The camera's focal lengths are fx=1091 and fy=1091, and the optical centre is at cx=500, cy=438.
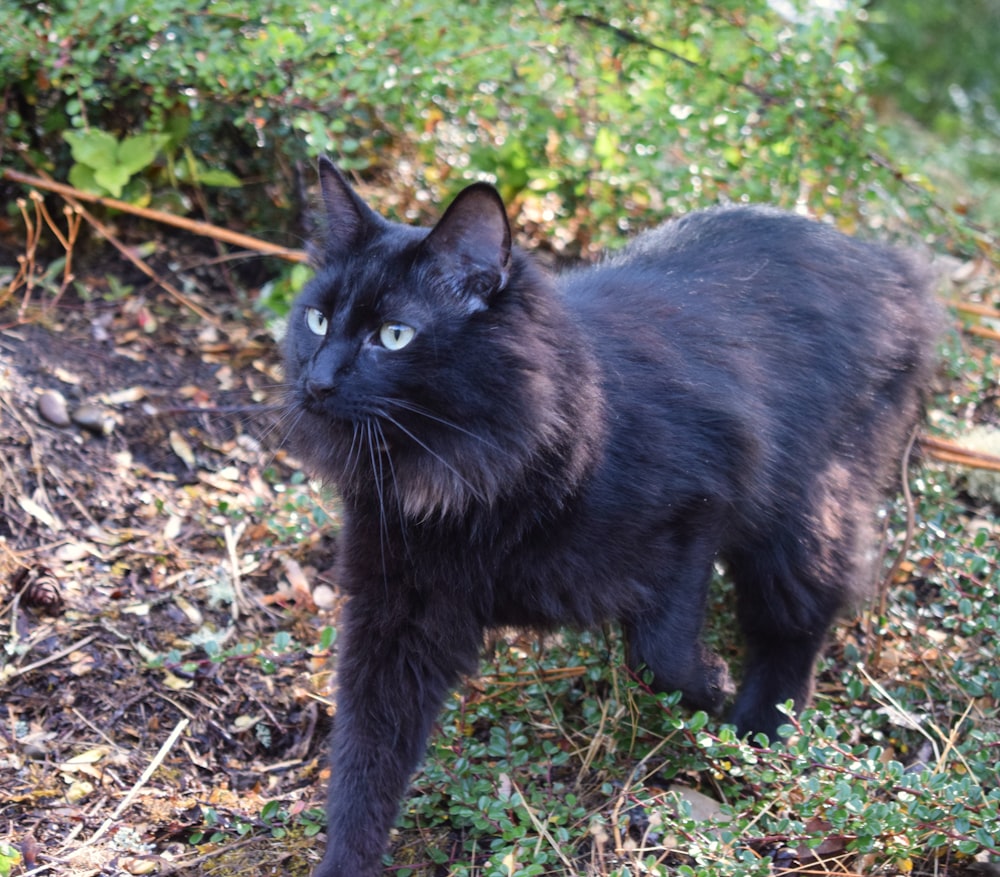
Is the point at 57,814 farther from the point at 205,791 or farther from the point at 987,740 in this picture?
the point at 987,740

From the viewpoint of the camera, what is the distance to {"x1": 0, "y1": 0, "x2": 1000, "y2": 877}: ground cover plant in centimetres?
257

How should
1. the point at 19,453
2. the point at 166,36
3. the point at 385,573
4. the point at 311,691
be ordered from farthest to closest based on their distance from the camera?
the point at 166,36
the point at 19,453
the point at 311,691
the point at 385,573

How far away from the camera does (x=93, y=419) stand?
3.67m

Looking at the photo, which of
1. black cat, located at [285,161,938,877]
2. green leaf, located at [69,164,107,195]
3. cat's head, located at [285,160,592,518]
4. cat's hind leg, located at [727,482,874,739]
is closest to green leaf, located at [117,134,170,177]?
green leaf, located at [69,164,107,195]

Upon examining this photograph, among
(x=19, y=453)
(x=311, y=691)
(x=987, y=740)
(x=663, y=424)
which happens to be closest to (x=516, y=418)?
(x=663, y=424)

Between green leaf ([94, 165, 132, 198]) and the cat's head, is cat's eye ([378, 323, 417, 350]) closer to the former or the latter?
the cat's head

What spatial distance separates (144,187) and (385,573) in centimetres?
240

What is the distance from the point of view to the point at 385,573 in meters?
2.46

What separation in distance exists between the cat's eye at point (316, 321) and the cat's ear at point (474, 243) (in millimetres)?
300

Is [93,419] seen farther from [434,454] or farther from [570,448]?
[570,448]

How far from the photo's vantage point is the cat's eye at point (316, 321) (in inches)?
96.5

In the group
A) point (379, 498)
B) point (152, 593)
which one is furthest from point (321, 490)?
point (152, 593)

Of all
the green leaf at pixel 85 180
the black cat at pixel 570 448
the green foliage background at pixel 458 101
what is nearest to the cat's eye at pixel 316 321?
the black cat at pixel 570 448

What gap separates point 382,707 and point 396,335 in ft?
2.81
